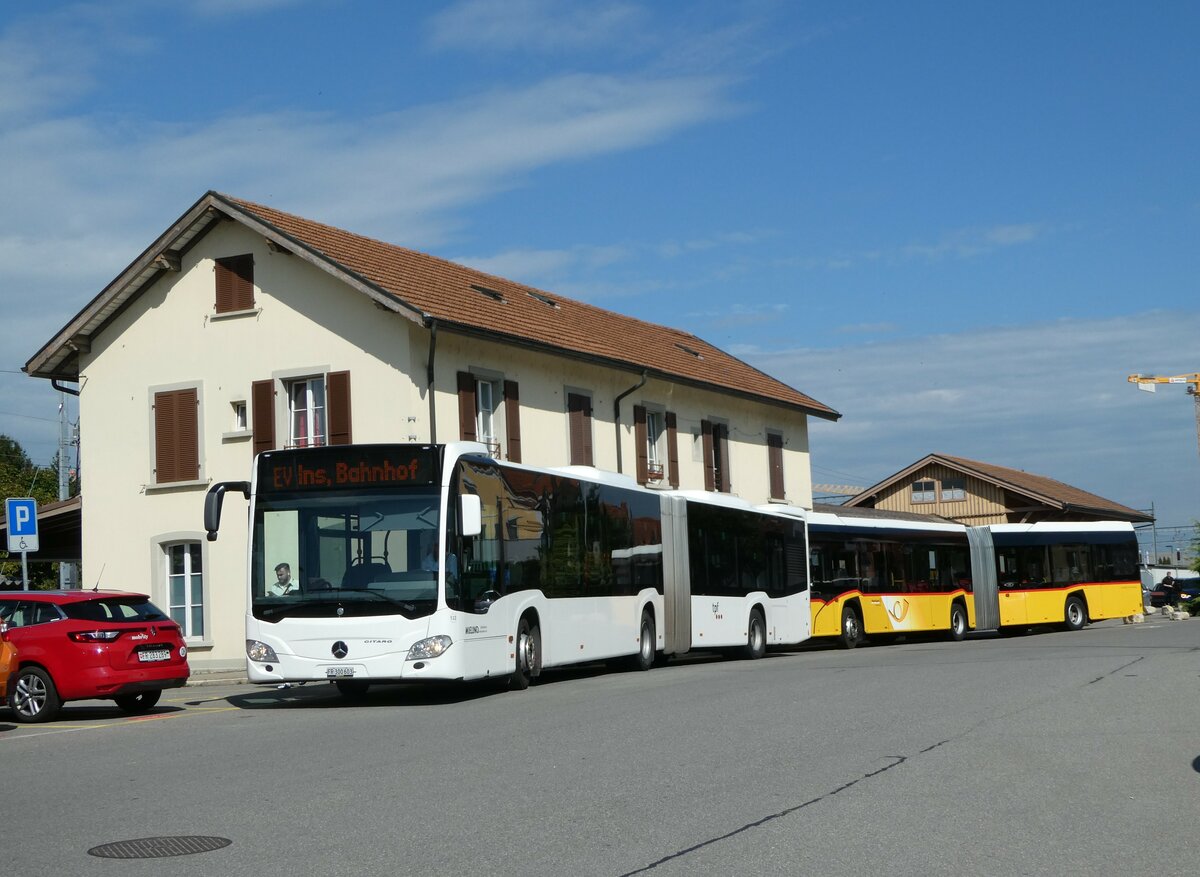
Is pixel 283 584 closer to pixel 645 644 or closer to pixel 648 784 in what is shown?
pixel 645 644

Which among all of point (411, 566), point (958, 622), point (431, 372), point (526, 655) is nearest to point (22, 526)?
point (431, 372)

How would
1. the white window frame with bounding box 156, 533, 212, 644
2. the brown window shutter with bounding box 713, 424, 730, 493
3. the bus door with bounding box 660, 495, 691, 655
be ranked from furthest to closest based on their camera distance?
the brown window shutter with bounding box 713, 424, 730, 493, the white window frame with bounding box 156, 533, 212, 644, the bus door with bounding box 660, 495, 691, 655

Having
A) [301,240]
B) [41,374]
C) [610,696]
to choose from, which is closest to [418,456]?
[610,696]

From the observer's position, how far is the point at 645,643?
23.3 m

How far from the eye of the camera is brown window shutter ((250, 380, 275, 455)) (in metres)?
28.5

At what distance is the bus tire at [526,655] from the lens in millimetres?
18672

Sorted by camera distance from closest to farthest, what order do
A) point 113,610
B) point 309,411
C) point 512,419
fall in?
point 113,610, point 309,411, point 512,419

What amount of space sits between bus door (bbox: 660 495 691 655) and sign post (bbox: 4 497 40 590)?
981 centimetres

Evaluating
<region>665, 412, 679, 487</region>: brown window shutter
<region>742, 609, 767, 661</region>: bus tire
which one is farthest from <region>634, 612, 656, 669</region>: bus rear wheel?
<region>665, 412, 679, 487</region>: brown window shutter

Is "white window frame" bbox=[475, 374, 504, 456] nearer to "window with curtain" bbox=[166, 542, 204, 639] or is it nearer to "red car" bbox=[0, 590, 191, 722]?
"window with curtain" bbox=[166, 542, 204, 639]

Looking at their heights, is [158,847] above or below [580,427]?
below

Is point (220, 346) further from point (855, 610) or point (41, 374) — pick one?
point (855, 610)

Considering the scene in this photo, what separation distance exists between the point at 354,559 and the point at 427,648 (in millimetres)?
1323

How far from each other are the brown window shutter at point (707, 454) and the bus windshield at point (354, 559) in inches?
851
